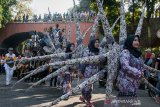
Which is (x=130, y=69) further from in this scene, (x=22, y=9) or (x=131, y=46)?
→ (x=22, y=9)

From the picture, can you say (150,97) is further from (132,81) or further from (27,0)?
(27,0)

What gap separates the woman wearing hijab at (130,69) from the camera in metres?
7.00

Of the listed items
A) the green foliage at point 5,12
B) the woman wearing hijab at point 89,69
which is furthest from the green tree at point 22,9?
the woman wearing hijab at point 89,69

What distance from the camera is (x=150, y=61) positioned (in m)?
15.3

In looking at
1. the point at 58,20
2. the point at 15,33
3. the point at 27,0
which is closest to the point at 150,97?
the point at 58,20

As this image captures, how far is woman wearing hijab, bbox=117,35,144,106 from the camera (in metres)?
7.00

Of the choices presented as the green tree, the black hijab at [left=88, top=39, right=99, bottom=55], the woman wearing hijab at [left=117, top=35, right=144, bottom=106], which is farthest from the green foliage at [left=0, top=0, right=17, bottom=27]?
the woman wearing hijab at [left=117, top=35, right=144, bottom=106]

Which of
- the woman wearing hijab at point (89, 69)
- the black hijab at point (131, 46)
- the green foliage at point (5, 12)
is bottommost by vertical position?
the woman wearing hijab at point (89, 69)

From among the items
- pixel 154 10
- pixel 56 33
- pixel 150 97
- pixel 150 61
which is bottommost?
pixel 150 97

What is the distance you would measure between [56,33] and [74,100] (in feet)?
18.2

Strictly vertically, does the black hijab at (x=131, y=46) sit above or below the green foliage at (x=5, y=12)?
below

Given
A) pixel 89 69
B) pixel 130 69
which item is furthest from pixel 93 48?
pixel 130 69

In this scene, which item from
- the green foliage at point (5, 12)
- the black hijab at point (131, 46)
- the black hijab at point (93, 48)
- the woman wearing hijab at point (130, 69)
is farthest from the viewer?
the green foliage at point (5, 12)

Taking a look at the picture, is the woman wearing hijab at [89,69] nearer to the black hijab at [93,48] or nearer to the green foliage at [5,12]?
the black hijab at [93,48]
